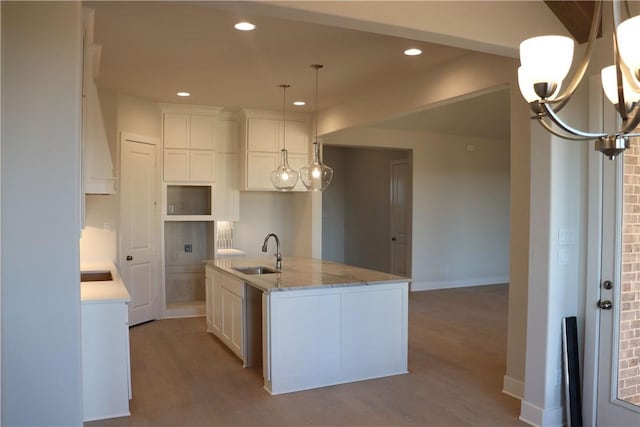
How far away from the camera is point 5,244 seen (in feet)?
7.09

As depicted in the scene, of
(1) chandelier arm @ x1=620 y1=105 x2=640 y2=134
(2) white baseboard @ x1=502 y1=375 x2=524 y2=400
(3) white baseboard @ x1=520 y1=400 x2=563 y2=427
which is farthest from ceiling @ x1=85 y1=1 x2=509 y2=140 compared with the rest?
(3) white baseboard @ x1=520 y1=400 x2=563 y2=427

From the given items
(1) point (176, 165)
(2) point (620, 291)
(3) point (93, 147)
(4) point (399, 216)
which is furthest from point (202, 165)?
(2) point (620, 291)

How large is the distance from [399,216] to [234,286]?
4.85 m

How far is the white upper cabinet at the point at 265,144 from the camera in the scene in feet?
22.7

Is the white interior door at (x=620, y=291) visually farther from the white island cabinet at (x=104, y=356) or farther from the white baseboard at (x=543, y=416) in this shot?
the white island cabinet at (x=104, y=356)

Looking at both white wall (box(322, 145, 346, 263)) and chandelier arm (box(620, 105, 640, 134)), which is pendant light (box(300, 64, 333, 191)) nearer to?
chandelier arm (box(620, 105, 640, 134))

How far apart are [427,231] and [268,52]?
502cm

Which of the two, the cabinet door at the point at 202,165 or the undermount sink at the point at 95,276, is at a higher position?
the cabinet door at the point at 202,165

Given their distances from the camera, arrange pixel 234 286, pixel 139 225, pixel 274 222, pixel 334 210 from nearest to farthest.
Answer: pixel 234 286, pixel 139 225, pixel 274 222, pixel 334 210

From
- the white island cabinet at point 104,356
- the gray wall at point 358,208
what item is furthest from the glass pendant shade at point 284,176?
the gray wall at point 358,208

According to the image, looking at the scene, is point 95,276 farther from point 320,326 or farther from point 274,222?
point 274,222

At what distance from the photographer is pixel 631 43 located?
66.1 inches

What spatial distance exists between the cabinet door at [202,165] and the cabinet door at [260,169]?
18.8 inches

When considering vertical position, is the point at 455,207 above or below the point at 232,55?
below
